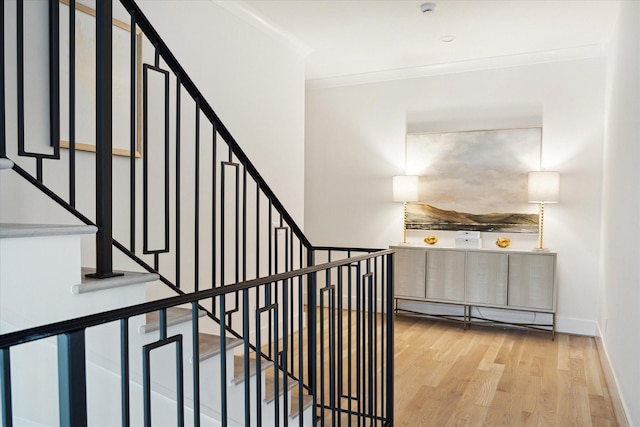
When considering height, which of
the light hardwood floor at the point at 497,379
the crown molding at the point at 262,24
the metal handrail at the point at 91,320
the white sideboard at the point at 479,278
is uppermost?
the crown molding at the point at 262,24

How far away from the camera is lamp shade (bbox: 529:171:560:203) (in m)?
4.77

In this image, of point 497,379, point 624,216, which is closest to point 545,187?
point 624,216

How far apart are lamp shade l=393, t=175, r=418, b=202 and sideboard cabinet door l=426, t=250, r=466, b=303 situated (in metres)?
0.64

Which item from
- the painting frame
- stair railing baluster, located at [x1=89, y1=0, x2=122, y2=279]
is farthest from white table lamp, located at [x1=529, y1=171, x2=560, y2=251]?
stair railing baluster, located at [x1=89, y1=0, x2=122, y2=279]

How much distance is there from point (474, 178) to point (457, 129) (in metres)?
0.58

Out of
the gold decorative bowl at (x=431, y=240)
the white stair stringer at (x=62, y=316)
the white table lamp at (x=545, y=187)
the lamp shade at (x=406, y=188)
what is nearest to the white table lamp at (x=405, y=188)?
the lamp shade at (x=406, y=188)

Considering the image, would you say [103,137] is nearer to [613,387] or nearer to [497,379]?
[497,379]

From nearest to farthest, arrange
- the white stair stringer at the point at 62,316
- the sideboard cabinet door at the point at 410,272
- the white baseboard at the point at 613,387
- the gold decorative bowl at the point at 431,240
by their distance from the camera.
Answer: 1. the white stair stringer at the point at 62,316
2. the white baseboard at the point at 613,387
3. the sideboard cabinet door at the point at 410,272
4. the gold decorative bowl at the point at 431,240

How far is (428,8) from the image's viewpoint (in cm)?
389

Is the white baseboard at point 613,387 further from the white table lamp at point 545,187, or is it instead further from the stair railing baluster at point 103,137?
the stair railing baluster at point 103,137

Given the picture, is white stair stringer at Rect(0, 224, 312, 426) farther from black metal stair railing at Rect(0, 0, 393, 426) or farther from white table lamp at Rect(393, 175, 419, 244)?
white table lamp at Rect(393, 175, 419, 244)

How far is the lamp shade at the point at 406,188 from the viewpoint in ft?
17.9

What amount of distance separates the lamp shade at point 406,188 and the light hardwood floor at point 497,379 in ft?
4.58

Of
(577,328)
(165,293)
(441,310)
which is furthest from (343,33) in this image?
(577,328)
